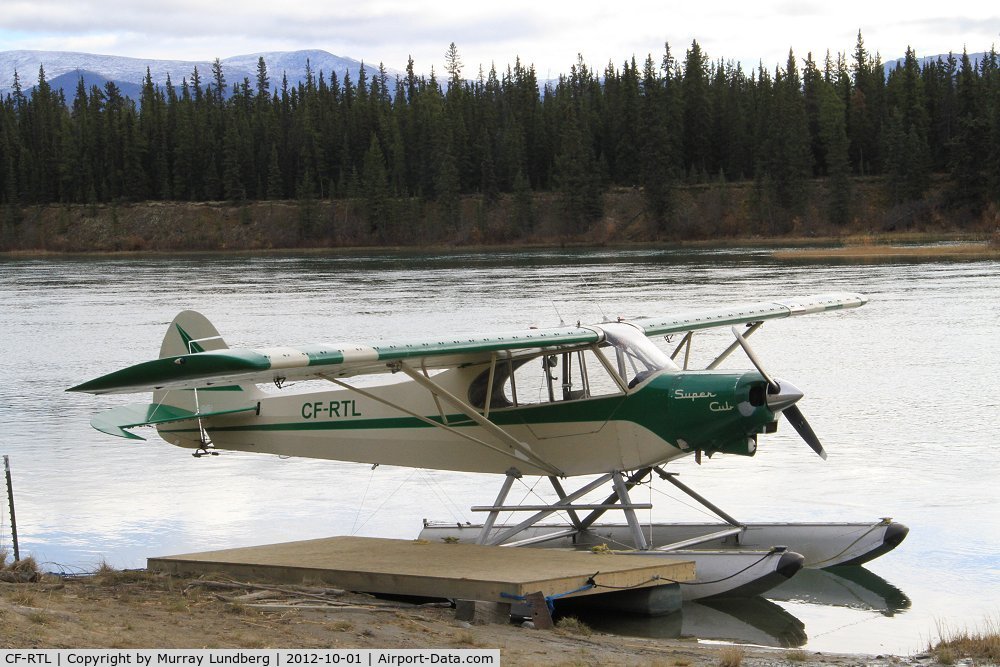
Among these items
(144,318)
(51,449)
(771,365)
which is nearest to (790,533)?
(51,449)

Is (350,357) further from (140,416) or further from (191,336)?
(191,336)

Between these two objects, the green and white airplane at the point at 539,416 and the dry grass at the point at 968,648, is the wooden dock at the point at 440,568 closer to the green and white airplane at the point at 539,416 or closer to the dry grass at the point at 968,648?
the green and white airplane at the point at 539,416

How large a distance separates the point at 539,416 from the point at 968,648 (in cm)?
354

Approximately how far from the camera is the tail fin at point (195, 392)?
1014 centimetres

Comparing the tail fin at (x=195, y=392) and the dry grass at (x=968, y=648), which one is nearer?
the dry grass at (x=968, y=648)

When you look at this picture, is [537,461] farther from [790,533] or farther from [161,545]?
[161,545]

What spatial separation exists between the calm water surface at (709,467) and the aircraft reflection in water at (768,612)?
0.02m

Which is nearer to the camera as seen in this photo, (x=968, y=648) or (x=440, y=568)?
(x=968, y=648)

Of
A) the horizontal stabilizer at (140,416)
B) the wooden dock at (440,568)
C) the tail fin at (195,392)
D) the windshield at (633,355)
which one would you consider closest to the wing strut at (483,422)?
the wooden dock at (440,568)

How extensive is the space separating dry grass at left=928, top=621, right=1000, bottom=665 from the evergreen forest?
227 ft

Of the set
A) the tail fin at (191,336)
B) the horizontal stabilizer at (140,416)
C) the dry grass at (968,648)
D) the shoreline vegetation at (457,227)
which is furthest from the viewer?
the shoreline vegetation at (457,227)
